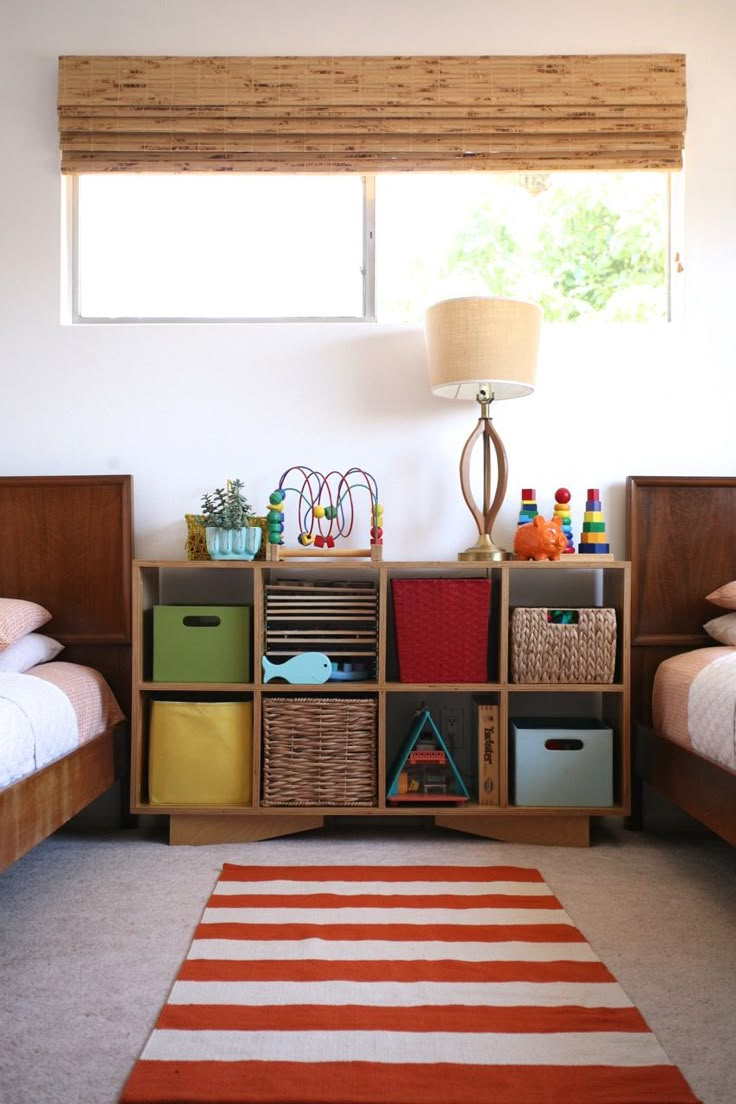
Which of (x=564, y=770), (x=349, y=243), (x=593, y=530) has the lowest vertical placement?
(x=564, y=770)

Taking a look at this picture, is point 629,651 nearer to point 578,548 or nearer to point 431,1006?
point 578,548

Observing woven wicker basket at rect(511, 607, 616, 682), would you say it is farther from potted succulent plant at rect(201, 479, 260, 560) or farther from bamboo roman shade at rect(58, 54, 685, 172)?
bamboo roman shade at rect(58, 54, 685, 172)

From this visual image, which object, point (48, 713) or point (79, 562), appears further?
point (79, 562)

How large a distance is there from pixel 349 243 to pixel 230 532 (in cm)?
114

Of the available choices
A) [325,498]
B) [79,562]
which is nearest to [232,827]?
[79,562]

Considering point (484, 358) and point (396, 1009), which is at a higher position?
point (484, 358)

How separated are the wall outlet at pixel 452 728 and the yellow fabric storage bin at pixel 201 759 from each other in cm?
66

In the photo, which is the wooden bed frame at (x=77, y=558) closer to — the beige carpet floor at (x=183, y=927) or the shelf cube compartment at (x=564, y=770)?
the beige carpet floor at (x=183, y=927)

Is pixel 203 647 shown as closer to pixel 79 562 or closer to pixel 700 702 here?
pixel 79 562

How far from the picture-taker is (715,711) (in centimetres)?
245

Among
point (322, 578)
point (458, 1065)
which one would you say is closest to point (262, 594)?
point (322, 578)

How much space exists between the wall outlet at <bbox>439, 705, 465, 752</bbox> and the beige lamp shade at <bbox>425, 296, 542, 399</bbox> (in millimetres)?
1059

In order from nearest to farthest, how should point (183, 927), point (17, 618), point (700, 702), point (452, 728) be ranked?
point (183, 927), point (700, 702), point (17, 618), point (452, 728)

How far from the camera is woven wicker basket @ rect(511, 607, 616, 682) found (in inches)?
116
